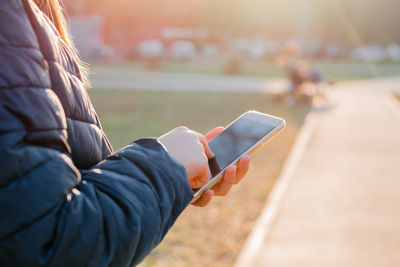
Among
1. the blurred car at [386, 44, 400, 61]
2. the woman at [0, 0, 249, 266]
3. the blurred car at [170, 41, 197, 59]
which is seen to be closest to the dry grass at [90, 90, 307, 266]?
the woman at [0, 0, 249, 266]

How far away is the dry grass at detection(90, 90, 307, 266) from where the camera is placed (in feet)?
13.7

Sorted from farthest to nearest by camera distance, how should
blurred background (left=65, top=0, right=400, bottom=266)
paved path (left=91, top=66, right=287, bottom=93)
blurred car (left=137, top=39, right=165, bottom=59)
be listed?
blurred car (left=137, top=39, right=165, bottom=59), paved path (left=91, top=66, right=287, bottom=93), blurred background (left=65, top=0, right=400, bottom=266)

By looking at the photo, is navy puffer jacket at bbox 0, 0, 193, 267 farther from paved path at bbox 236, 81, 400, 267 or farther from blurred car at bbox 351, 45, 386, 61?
blurred car at bbox 351, 45, 386, 61

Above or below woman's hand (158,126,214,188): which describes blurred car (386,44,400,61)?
below

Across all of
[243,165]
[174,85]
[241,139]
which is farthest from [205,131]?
[174,85]

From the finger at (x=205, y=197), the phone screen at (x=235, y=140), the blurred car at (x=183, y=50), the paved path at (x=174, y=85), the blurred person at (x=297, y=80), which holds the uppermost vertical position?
the phone screen at (x=235, y=140)

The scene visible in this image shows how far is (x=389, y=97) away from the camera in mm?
15422

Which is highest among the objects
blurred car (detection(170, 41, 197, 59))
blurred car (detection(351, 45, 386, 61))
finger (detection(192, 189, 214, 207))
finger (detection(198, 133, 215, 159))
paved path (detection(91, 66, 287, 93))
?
finger (detection(198, 133, 215, 159))

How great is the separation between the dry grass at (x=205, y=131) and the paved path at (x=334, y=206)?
0.22m

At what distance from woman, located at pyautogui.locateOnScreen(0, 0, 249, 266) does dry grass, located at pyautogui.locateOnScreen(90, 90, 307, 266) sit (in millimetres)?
2923

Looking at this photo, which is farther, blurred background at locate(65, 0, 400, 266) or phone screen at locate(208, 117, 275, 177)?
blurred background at locate(65, 0, 400, 266)

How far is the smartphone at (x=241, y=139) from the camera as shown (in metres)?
1.53

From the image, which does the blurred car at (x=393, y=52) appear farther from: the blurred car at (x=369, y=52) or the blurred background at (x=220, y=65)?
the blurred car at (x=369, y=52)

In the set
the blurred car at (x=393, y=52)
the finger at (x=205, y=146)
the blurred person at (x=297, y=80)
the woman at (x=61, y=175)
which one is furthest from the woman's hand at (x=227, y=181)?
the blurred car at (x=393, y=52)
